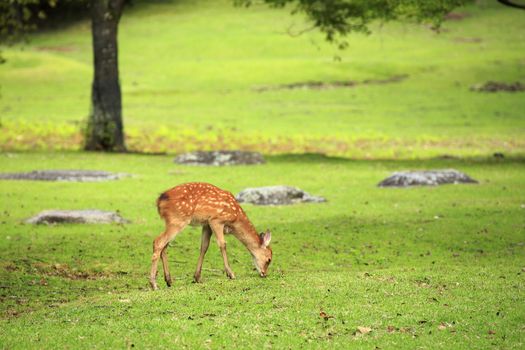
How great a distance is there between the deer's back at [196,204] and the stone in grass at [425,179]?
49.2ft

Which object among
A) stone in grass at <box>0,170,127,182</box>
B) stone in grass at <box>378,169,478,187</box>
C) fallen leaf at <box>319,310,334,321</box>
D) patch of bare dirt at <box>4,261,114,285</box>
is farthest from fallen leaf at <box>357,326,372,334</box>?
stone in grass at <box>0,170,127,182</box>

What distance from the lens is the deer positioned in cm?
1516

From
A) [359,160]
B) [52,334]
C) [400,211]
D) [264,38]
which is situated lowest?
[264,38]

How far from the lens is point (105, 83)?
39.4 meters

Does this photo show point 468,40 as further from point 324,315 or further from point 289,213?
point 324,315

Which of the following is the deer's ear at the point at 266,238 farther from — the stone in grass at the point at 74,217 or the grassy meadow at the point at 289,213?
the stone in grass at the point at 74,217

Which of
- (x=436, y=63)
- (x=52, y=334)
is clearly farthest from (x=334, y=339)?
(x=436, y=63)

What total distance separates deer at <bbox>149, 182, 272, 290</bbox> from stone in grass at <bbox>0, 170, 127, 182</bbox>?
51.3ft

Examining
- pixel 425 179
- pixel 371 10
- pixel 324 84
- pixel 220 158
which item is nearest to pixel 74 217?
pixel 425 179

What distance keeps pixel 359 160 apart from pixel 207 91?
3336 cm

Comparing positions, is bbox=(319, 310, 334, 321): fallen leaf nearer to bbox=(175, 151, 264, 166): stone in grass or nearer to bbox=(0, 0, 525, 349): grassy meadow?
bbox=(0, 0, 525, 349): grassy meadow

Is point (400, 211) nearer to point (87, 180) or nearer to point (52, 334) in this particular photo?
point (87, 180)

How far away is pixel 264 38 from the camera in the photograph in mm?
95562

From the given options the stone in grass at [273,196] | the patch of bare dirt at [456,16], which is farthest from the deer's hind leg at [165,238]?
the patch of bare dirt at [456,16]
